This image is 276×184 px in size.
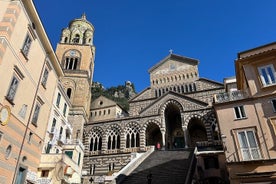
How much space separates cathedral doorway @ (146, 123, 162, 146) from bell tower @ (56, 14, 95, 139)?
A: 9603 millimetres

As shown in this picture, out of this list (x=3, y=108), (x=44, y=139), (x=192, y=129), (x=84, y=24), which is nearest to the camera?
(x=3, y=108)

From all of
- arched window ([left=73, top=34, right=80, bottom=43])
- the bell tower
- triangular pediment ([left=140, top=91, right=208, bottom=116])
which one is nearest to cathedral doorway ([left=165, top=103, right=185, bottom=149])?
triangular pediment ([left=140, top=91, right=208, bottom=116])

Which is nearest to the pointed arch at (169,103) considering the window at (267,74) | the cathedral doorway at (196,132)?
the cathedral doorway at (196,132)

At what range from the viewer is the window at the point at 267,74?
1465 centimetres

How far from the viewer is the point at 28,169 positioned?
13969mm

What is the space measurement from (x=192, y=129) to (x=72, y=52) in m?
24.4

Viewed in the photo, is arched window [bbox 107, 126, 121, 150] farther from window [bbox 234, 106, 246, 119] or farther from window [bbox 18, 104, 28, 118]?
window [bbox 234, 106, 246, 119]

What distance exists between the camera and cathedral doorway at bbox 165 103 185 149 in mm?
→ 29391

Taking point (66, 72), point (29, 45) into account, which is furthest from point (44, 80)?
point (66, 72)

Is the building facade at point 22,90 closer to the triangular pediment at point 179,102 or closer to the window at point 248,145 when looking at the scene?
the window at point 248,145

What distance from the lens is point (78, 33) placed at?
40844 millimetres

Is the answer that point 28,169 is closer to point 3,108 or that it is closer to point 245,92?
point 3,108

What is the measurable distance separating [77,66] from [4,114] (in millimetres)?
24800

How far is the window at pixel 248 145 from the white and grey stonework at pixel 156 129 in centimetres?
1103
